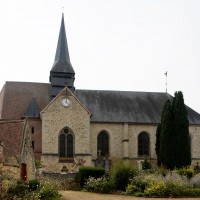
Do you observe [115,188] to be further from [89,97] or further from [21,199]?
[89,97]

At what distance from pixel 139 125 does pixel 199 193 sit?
18.7 meters

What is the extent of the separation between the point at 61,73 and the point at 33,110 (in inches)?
191

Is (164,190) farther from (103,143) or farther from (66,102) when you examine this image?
(103,143)

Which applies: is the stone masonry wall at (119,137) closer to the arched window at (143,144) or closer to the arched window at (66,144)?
the arched window at (143,144)

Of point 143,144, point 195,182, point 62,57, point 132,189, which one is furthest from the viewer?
point 62,57

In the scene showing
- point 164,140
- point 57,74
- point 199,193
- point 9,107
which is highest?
point 57,74

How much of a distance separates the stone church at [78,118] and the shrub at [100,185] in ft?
39.1

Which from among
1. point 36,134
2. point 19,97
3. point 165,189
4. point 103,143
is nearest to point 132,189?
point 165,189

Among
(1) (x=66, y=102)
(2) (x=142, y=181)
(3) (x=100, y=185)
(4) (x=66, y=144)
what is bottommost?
(3) (x=100, y=185)

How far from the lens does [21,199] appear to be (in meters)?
16.5

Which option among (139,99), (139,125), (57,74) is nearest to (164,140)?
(139,125)

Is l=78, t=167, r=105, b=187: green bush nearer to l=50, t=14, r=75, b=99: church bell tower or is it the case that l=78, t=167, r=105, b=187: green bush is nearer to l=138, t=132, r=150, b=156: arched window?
l=138, t=132, r=150, b=156: arched window

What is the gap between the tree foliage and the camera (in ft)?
110

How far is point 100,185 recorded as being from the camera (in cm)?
2295
